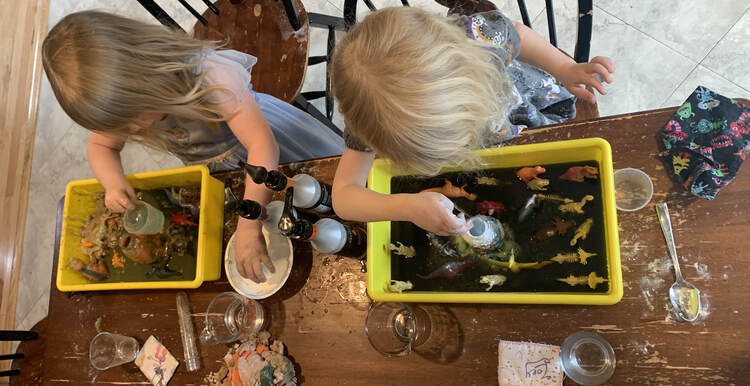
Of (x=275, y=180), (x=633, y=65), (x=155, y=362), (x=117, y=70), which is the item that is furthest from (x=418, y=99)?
(x=633, y=65)

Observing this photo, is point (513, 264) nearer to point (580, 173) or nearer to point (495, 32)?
point (580, 173)

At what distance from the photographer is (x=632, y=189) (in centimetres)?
83

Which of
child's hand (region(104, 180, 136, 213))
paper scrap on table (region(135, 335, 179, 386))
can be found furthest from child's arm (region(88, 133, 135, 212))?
paper scrap on table (region(135, 335, 179, 386))

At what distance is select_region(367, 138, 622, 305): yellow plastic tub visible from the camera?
2.49ft

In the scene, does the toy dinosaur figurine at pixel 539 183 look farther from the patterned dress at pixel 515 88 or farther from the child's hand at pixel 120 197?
the child's hand at pixel 120 197

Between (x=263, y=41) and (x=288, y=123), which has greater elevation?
(x=263, y=41)

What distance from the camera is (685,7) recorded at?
5.39ft

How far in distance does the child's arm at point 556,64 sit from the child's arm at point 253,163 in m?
0.65

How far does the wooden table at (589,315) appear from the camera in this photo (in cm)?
75

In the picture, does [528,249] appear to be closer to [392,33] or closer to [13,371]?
[392,33]

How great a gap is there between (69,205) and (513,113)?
1.12 meters

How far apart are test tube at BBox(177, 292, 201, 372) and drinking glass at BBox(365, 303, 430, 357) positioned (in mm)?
430

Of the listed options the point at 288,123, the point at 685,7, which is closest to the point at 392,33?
the point at 288,123

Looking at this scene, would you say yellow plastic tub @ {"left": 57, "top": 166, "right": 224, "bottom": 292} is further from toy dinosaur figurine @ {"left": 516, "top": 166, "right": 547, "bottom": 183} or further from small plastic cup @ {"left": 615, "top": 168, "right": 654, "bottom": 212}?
small plastic cup @ {"left": 615, "top": 168, "right": 654, "bottom": 212}
